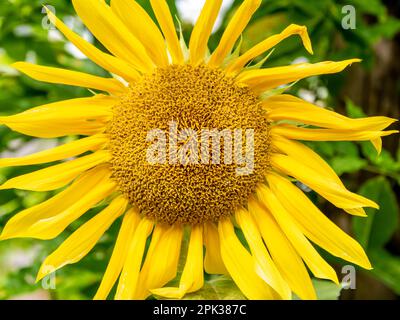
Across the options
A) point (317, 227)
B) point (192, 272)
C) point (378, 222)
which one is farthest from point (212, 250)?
point (378, 222)

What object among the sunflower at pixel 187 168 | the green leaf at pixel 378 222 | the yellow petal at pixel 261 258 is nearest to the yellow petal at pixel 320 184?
the sunflower at pixel 187 168

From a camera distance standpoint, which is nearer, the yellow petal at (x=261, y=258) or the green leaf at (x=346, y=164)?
the yellow petal at (x=261, y=258)

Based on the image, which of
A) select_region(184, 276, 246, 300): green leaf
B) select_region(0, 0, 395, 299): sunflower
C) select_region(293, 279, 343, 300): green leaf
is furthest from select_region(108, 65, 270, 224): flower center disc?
select_region(293, 279, 343, 300): green leaf

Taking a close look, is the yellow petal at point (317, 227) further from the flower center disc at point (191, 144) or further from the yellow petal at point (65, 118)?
the yellow petal at point (65, 118)

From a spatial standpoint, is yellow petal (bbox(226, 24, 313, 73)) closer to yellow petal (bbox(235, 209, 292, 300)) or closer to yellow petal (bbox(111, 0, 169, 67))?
yellow petal (bbox(111, 0, 169, 67))

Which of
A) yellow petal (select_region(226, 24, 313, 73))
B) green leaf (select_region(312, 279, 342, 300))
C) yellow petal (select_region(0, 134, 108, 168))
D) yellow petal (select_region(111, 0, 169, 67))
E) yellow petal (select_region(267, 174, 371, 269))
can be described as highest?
yellow petal (select_region(111, 0, 169, 67))
